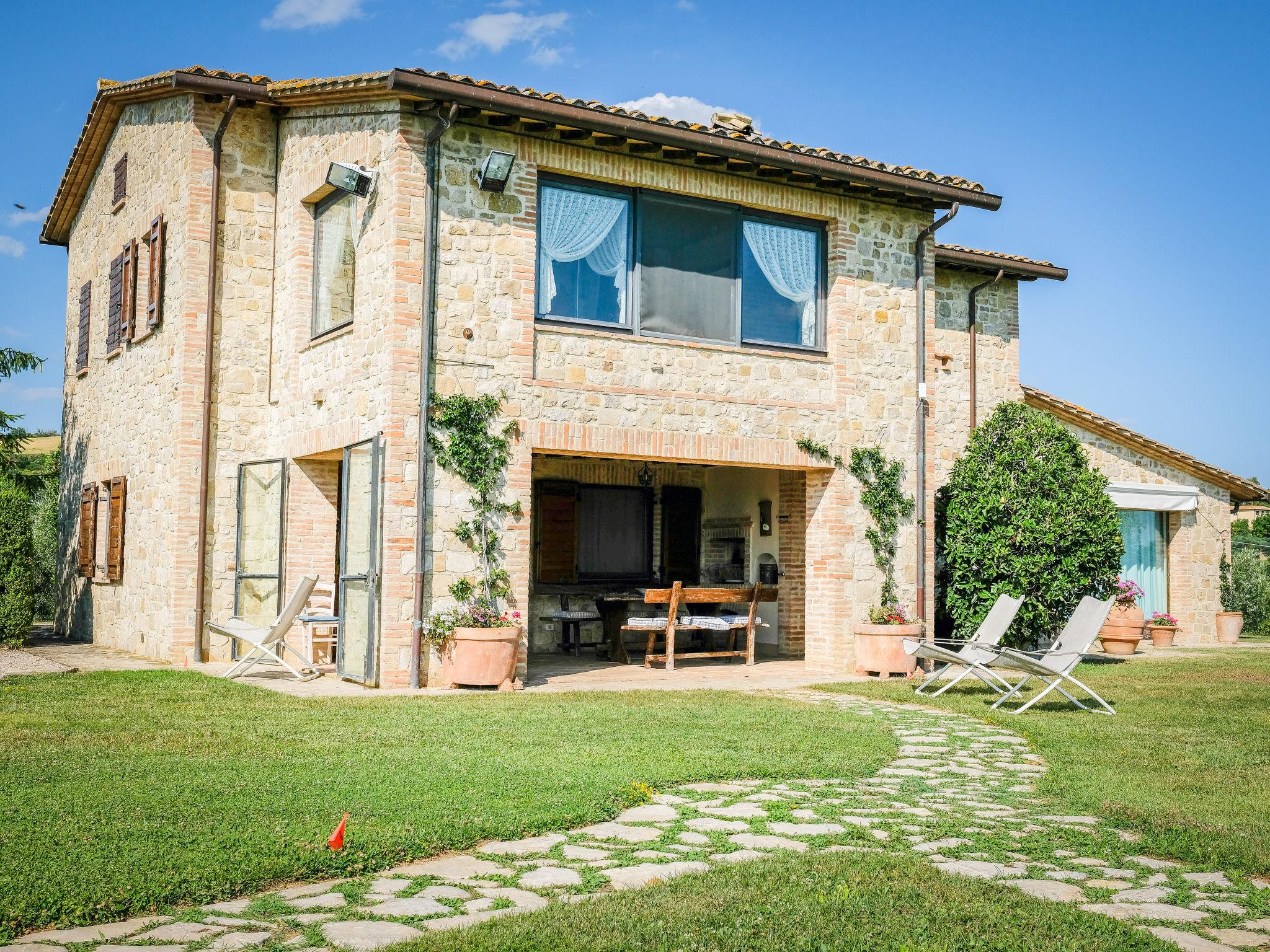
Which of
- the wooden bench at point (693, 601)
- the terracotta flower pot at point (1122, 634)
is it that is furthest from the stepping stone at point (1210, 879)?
the terracotta flower pot at point (1122, 634)

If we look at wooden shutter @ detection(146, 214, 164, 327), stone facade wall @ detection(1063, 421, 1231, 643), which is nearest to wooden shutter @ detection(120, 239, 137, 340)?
wooden shutter @ detection(146, 214, 164, 327)

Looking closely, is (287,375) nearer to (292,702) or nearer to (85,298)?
(292,702)

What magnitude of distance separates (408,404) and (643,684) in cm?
316

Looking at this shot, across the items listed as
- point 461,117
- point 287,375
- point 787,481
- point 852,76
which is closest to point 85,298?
point 287,375

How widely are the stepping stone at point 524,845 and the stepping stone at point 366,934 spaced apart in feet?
2.87

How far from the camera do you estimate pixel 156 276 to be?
12266mm

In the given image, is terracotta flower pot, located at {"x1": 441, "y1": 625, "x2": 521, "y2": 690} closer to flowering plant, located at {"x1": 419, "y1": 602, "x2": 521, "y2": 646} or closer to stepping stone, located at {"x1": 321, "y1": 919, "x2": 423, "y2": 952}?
flowering plant, located at {"x1": 419, "y1": 602, "x2": 521, "y2": 646}

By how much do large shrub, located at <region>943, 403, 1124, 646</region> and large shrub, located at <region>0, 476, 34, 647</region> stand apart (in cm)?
1058

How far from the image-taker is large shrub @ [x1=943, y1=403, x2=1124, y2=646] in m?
11.9

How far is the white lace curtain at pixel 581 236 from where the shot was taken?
10445 millimetres

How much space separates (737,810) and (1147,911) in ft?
5.86

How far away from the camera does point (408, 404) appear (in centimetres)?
954

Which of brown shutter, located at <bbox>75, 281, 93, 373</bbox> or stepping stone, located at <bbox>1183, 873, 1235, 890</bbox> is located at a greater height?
brown shutter, located at <bbox>75, 281, 93, 373</bbox>

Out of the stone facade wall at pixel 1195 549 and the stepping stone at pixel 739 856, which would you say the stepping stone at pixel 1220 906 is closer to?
the stepping stone at pixel 739 856
